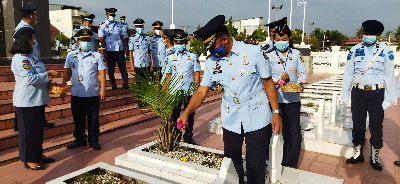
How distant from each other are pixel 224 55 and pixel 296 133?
1.88 meters

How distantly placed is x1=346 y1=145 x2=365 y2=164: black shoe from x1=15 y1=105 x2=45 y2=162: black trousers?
14.7 feet

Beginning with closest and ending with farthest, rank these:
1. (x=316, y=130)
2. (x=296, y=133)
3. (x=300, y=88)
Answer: (x=300, y=88), (x=296, y=133), (x=316, y=130)

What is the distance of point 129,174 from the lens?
3383 mm

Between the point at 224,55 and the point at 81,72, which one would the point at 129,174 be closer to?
the point at 224,55

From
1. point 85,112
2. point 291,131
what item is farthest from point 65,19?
point 291,131

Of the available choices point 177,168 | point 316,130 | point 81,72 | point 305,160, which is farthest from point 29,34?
point 316,130

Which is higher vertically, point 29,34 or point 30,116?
point 29,34

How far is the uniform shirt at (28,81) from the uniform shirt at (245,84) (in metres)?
2.57

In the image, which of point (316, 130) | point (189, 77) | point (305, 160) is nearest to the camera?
point (305, 160)

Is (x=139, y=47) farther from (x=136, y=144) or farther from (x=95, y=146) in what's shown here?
(x=95, y=146)

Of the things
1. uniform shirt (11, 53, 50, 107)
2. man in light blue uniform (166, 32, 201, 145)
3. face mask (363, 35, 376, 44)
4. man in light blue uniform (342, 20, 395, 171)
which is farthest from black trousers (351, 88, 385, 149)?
uniform shirt (11, 53, 50, 107)

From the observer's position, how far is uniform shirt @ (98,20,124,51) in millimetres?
7285

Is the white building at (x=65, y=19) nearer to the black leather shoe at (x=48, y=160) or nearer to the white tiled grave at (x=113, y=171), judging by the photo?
the black leather shoe at (x=48, y=160)

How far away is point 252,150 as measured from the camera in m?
2.65
